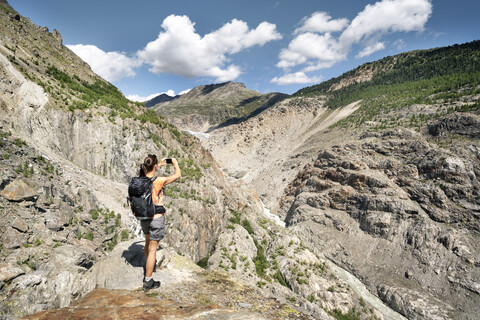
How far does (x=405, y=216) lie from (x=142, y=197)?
42.8 meters

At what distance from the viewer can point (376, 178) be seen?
40.4m

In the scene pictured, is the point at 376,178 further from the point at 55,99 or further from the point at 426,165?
the point at 55,99

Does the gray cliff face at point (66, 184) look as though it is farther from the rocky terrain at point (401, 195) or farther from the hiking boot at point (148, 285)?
the rocky terrain at point (401, 195)

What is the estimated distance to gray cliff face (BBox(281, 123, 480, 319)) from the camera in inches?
1125

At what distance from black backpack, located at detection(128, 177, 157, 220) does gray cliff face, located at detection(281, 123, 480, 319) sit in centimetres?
3600

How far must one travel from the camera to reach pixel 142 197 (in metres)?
5.42

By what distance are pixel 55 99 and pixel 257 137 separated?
72.0 metres

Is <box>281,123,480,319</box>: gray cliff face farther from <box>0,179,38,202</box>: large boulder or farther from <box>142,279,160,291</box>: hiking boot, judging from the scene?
<box>0,179,38,202</box>: large boulder

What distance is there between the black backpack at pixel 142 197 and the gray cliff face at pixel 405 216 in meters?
36.0

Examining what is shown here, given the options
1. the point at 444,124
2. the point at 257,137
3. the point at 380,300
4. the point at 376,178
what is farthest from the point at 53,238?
the point at 257,137

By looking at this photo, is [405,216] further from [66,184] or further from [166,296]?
[66,184]

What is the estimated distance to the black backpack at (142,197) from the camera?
5.35m

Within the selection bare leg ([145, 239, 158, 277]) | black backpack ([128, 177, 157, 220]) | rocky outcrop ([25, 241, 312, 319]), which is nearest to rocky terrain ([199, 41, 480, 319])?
rocky outcrop ([25, 241, 312, 319])

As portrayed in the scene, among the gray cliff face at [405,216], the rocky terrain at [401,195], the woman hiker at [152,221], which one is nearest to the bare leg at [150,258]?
the woman hiker at [152,221]
